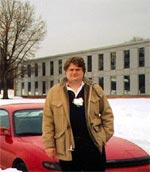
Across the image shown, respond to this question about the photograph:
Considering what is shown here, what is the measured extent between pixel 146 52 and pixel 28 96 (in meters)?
16.4

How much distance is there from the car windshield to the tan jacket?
209 centimetres

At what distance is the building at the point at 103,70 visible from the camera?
8.34 meters

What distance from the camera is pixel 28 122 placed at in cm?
609

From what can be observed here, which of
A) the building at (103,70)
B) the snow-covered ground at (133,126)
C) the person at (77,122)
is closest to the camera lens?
the person at (77,122)

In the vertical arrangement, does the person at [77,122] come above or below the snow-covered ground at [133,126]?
above

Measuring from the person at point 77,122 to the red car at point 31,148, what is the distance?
1096 mm

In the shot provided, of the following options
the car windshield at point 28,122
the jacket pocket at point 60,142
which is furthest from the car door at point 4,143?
the jacket pocket at point 60,142

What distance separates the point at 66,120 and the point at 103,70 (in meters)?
8.93

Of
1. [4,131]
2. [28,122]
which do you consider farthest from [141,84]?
[4,131]

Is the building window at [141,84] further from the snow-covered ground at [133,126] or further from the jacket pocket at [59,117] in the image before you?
the jacket pocket at [59,117]

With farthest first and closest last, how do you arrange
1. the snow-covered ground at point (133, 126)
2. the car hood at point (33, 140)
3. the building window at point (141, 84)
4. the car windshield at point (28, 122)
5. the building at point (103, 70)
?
the building window at point (141, 84)
the snow-covered ground at point (133, 126)
the building at point (103, 70)
the car windshield at point (28, 122)
the car hood at point (33, 140)

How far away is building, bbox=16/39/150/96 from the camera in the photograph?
8.34m

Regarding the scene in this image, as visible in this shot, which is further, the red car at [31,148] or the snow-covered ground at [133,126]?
the snow-covered ground at [133,126]

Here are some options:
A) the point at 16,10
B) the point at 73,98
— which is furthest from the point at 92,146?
the point at 16,10
